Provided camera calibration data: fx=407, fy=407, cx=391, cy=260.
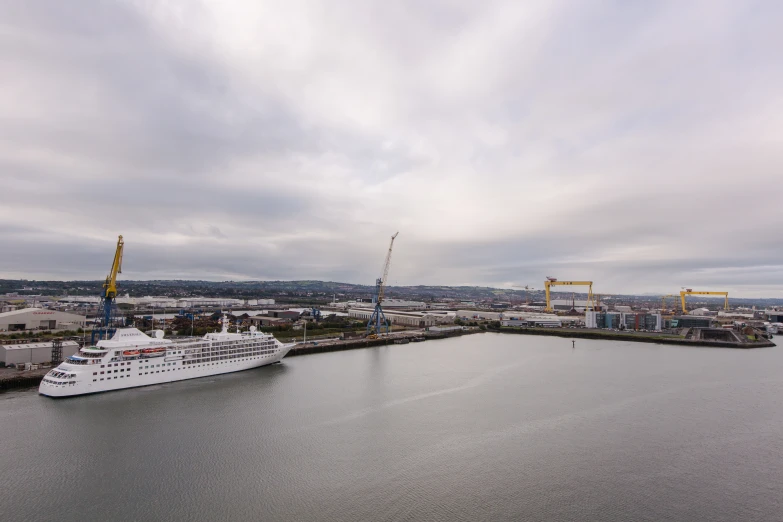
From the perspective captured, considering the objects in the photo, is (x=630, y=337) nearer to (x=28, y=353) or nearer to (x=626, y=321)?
(x=626, y=321)

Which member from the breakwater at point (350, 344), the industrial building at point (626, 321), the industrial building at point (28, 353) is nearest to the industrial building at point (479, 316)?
the industrial building at point (626, 321)

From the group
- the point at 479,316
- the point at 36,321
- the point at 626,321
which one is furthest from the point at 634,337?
the point at 36,321

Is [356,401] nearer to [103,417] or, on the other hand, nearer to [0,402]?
[103,417]

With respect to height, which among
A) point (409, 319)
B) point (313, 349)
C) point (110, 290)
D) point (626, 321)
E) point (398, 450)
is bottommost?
point (398, 450)

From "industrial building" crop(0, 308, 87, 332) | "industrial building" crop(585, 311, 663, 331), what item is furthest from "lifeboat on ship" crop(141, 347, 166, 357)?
"industrial building" crop(585, 311, 663, 331)

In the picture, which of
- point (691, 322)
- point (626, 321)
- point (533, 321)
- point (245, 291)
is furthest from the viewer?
point (245, 291)

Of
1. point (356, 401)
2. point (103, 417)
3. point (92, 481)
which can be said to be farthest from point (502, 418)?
point (103, 417)

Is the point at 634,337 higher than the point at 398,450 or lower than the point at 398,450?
higher
